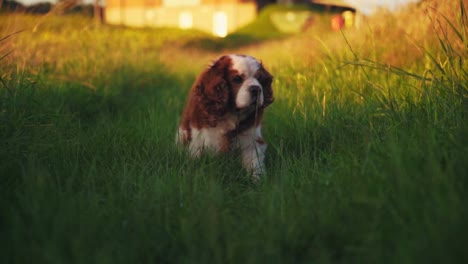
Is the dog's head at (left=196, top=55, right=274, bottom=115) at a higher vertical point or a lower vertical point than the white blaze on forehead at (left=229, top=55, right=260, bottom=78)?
lower

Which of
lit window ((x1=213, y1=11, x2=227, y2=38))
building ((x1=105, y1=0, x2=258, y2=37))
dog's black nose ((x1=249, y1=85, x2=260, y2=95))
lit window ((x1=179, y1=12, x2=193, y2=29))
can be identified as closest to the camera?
dog's black nose ((x1=249, y1=85, x2=260, y2=95))

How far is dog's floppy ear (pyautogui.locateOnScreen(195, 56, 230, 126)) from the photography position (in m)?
3.21

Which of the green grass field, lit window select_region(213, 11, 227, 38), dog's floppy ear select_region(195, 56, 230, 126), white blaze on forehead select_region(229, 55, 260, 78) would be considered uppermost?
lit window select_region(213, 11, 227, 38)

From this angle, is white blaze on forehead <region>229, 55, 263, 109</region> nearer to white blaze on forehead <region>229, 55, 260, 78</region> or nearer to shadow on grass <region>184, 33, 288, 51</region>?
A: white blaze on forehead <region>229, 55, 260, 78</region>

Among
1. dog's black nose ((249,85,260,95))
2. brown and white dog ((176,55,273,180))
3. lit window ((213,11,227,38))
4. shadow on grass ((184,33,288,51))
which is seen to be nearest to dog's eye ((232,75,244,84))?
brown and white dog ((176,55,273,180))

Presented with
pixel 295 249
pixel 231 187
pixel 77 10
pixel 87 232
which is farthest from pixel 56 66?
pixel 295 249

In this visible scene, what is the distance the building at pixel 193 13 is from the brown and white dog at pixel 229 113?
943 inches

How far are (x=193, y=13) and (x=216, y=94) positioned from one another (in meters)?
27.3

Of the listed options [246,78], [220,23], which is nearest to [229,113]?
[246,78]

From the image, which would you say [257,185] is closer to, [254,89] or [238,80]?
[254,89]

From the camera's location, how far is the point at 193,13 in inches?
1156

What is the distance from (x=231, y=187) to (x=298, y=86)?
95.2 inches

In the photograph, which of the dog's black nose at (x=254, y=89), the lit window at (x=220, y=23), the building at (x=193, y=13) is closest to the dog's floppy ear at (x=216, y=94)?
the dog's black nose at (x=254, y=89)

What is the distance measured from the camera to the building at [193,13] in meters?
27.9
